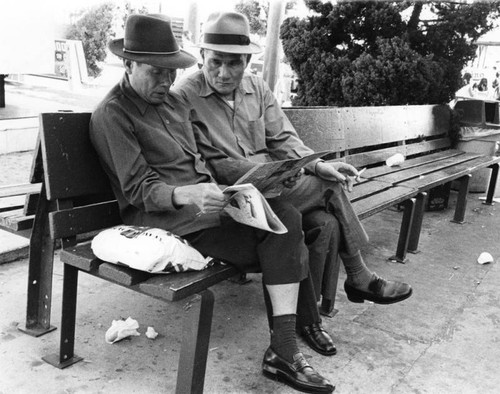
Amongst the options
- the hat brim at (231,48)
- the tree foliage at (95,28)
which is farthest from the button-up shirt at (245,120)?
the tree foliage at (95,28)

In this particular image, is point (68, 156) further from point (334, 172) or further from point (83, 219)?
point (334, 172)

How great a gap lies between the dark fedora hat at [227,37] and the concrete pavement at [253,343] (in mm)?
1380

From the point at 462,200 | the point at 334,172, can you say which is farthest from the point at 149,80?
the point at 462,200

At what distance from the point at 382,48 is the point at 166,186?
4.64 m

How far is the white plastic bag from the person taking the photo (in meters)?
2.30

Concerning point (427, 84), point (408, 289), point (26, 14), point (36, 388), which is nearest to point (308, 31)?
point (427, 84)

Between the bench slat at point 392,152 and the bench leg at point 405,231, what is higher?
the bench slat at point 392,152

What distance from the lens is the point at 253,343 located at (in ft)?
10.0

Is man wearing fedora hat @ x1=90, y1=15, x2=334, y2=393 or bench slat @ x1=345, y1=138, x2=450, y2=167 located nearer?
man wearing fedora hat @ x1=90, y1=15, x2=334, y2=393

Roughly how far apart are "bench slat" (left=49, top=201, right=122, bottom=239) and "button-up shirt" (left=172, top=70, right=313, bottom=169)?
668 mm

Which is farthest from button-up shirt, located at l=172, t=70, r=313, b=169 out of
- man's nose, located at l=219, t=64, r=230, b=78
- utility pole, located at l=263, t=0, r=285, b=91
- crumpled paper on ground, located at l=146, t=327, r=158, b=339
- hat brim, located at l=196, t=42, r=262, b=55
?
utility pole, located at l=263, t=0, r=285, b=91

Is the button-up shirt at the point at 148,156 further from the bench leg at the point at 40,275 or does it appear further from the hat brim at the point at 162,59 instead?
the bench leg at the point at 40,275

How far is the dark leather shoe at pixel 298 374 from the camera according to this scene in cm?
259

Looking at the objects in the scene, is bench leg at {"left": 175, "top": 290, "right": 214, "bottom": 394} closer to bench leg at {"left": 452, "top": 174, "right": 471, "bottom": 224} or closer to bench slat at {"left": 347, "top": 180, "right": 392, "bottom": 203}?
bench slat at {"left": 347, "top": 180, "right": 392, "bottom": 203}
